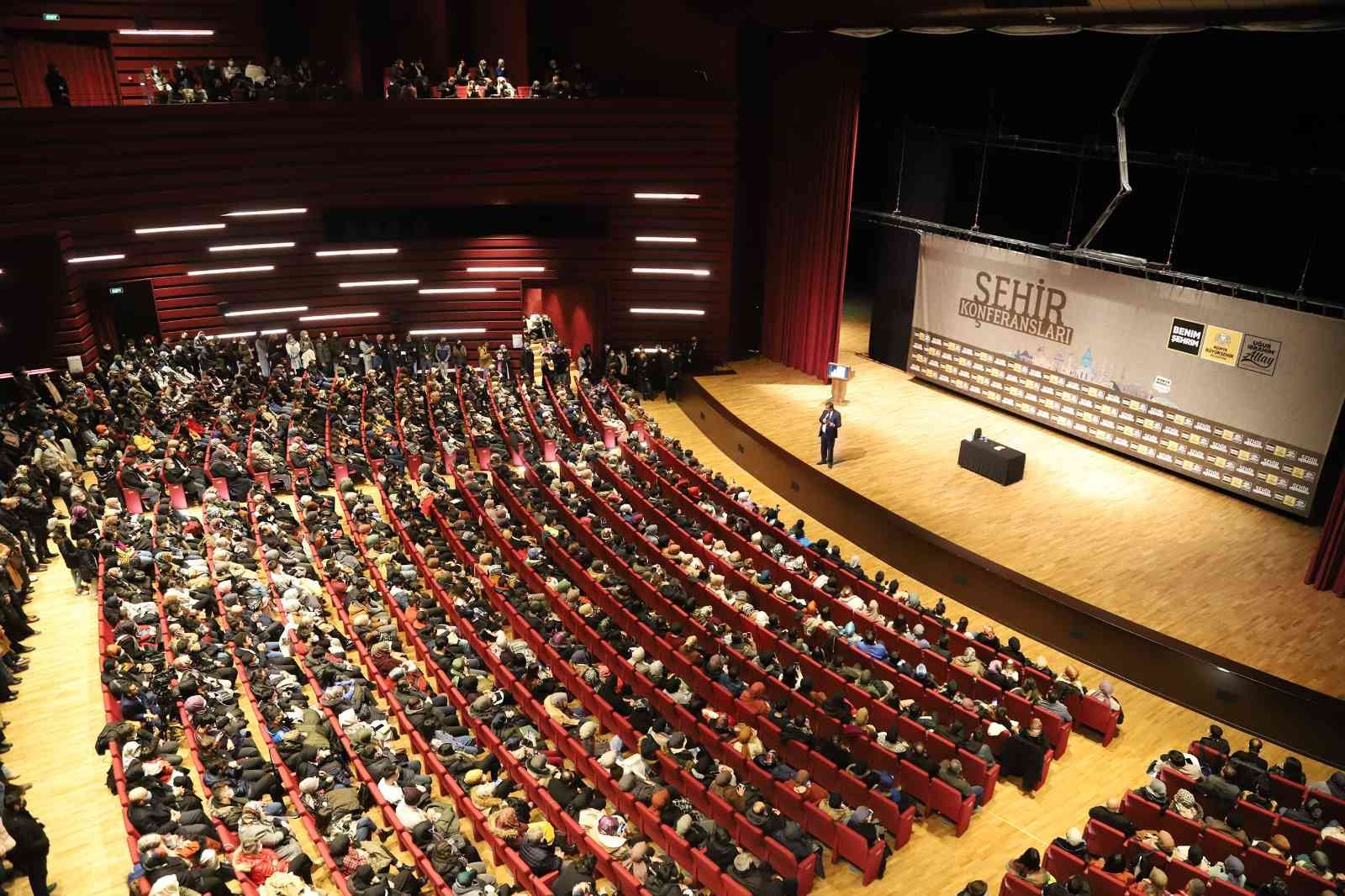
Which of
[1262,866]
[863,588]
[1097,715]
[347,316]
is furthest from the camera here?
[347,316]

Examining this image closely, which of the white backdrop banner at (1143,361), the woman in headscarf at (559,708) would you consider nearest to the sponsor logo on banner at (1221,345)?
the white backdrop banner at (1143,361)

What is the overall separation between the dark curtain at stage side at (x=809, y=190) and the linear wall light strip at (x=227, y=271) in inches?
378

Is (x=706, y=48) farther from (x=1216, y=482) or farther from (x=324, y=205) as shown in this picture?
(x=1216, y=482)

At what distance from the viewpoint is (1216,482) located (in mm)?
13570

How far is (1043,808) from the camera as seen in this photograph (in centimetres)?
830

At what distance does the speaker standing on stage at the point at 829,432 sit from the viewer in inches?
539

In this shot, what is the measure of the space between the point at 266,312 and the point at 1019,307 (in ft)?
44.6

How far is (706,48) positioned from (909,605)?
1196cm

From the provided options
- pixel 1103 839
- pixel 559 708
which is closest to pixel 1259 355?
pixel 1103 839

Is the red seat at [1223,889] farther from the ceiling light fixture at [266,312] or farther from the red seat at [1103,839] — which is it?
the ceiling light fixture at [266,312]

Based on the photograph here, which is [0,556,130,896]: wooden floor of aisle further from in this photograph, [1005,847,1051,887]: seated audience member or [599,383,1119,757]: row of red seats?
[599,383,1119,757]: row of red seats

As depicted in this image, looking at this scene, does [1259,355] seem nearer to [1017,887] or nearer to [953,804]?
[953,804]

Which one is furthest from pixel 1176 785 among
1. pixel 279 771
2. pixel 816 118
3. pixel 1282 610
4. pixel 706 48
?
pixel 706 48

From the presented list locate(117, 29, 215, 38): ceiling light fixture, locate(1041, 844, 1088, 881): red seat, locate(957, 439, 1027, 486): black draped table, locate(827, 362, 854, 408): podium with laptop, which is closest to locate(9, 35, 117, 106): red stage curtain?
locate(117, 29, 215, 38): ceiling light fixture
